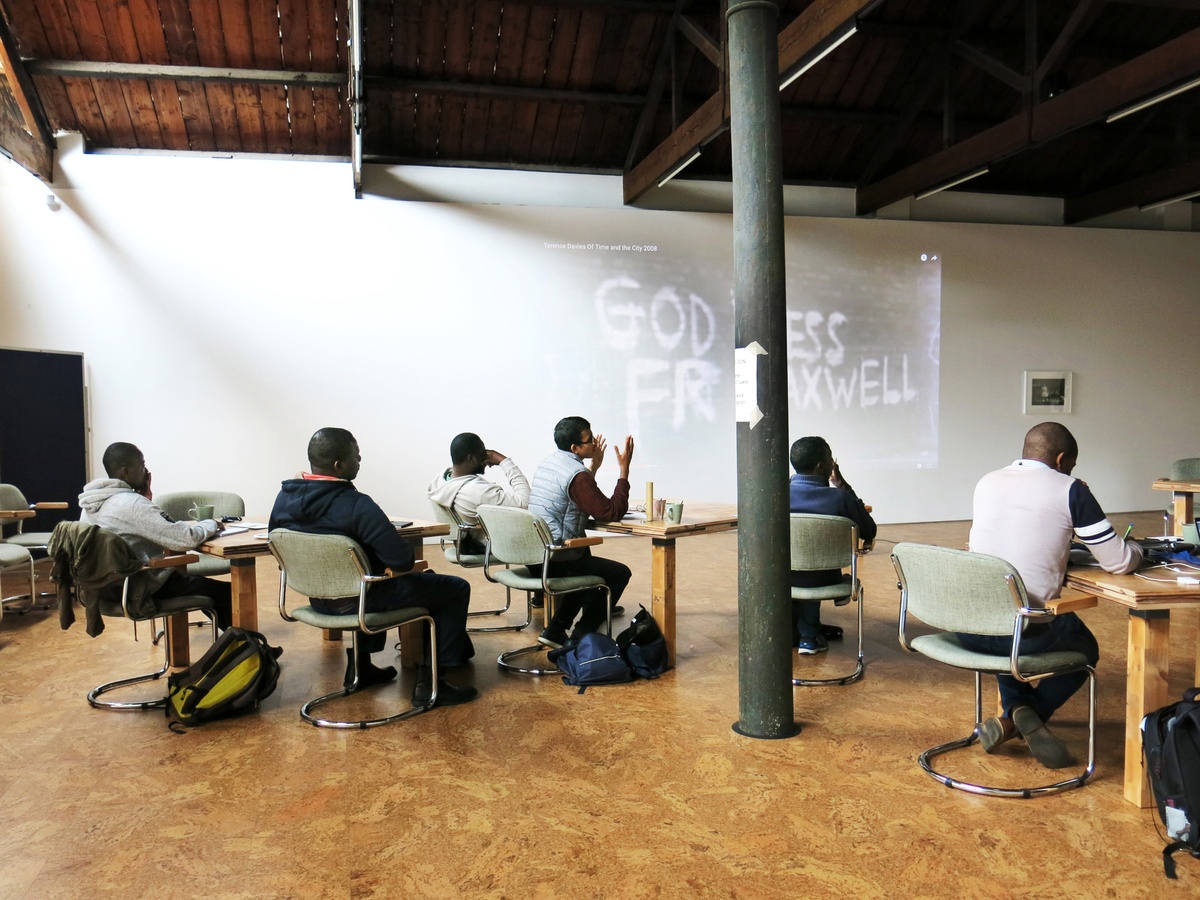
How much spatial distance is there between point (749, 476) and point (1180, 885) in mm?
1740

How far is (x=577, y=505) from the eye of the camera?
4176mm

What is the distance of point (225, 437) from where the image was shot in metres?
8.09

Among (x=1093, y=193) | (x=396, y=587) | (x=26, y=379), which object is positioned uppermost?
(x=1093, y=193)

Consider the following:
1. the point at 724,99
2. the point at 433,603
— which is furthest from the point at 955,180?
the point at 433,603

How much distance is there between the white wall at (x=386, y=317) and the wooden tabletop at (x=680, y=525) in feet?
14.8

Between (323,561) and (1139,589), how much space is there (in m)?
2.79

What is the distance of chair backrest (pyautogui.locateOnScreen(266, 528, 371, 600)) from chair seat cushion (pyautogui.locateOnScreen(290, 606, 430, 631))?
0.11 meters

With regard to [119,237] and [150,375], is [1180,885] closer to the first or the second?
[150,375]

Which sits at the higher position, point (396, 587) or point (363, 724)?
point (396, 587)

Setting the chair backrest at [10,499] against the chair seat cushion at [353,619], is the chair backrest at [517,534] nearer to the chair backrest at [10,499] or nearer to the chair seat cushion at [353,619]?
the chair seat cushion at [353,619]

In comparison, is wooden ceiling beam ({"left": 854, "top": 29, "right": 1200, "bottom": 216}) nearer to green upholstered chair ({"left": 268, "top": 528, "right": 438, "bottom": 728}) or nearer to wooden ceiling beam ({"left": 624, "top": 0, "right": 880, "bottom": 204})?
wooden ceiling beam ({"left": 624, "top": 0, "right": 880, "bottom": 204})

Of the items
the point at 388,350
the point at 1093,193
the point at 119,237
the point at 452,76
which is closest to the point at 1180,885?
the point at 388,350

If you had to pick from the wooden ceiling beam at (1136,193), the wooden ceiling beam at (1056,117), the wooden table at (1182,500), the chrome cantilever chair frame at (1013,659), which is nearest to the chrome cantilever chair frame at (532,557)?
the chrome cantilever chair frame at (1013,659)

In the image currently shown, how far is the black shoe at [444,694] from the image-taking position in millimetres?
3738
